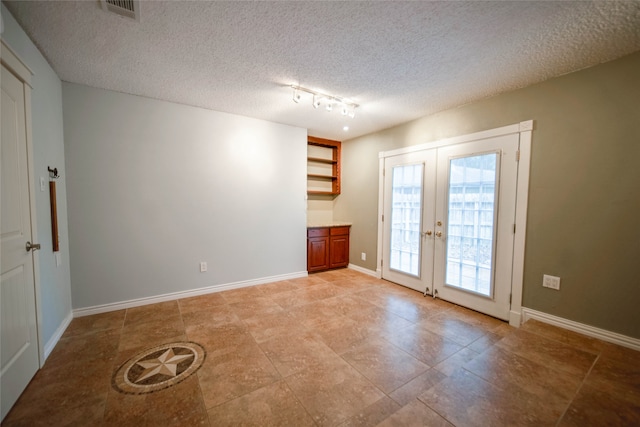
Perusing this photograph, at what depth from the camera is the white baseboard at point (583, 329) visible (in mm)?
2053

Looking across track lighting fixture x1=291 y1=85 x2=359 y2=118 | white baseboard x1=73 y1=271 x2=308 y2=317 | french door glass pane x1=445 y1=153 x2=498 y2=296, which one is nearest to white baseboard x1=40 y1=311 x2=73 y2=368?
white baseboard x1=73 y1=271 x2=308 y2=317

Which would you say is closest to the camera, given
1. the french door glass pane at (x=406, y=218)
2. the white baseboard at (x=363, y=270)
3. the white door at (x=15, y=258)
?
the white door at (x=15, y=258)

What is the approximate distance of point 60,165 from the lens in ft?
8.34

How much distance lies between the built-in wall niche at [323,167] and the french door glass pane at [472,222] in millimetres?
2364

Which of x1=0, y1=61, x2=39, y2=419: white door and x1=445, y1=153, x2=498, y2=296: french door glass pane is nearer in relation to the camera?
x1=0, y1=61, x2=39, y2=419: white door

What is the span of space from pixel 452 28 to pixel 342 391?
8.83ft

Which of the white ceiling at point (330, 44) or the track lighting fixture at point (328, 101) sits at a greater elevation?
the white ceiling at point (330, 44)

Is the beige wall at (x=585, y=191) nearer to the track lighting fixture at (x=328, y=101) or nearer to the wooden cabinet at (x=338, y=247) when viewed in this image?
the track lighting fixture at (x=328, y=101)

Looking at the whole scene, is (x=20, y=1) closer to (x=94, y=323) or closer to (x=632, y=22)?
(x=94, y=323)

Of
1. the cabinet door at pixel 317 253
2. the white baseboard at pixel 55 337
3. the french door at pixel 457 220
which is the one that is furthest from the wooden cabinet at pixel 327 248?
the white baseboard at pixel 55 337

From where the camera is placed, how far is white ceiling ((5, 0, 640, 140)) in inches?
64.3

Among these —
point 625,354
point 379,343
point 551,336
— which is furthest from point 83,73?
point 625,354

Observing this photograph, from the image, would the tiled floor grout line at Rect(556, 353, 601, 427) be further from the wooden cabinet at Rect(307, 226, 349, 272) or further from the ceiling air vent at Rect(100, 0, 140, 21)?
the ceiling air vent at Rect(100, 0, 140, 21)

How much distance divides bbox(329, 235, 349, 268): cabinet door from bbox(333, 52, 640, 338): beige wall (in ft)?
Result: 9.29
